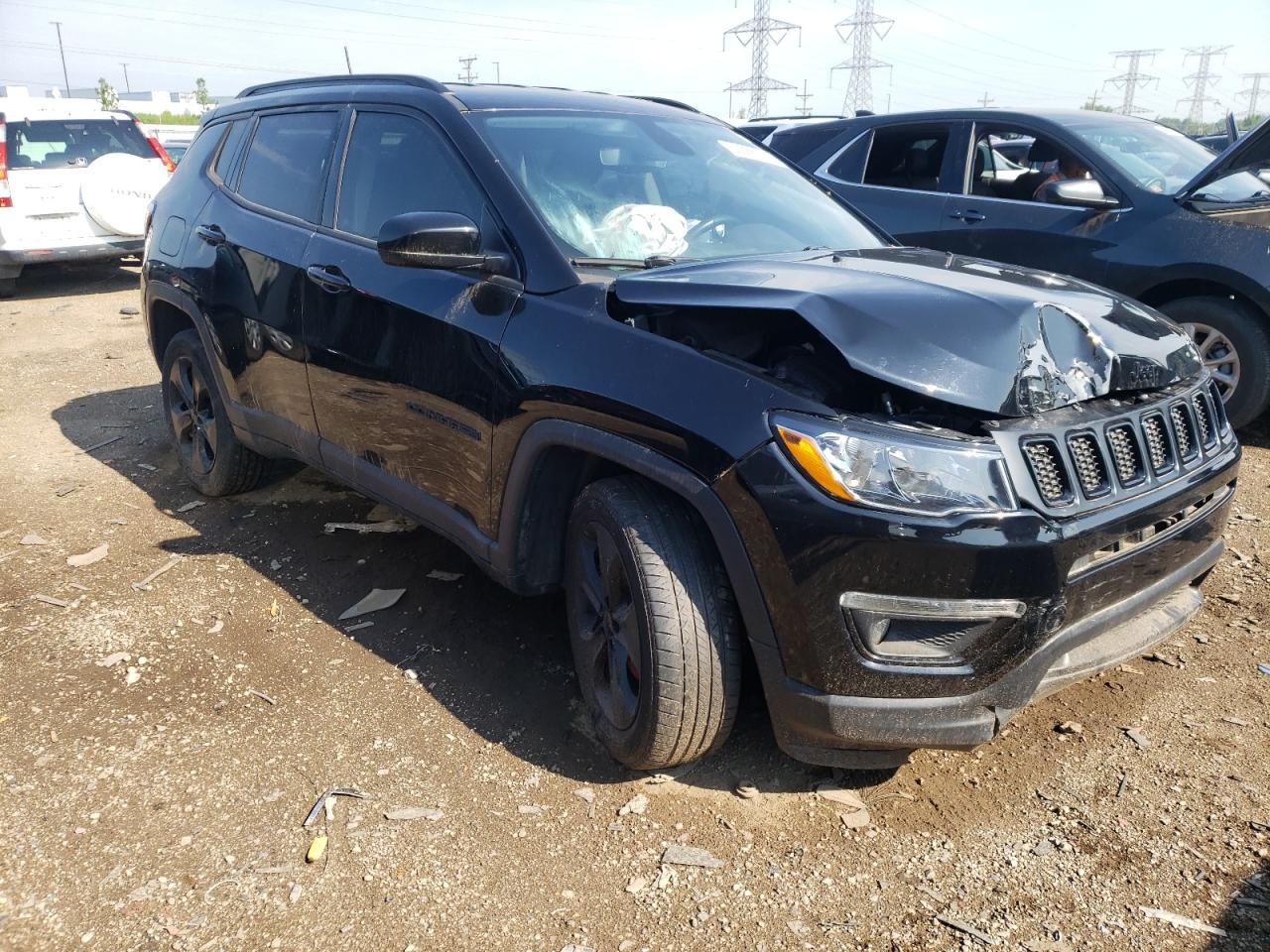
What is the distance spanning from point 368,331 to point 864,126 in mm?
4629

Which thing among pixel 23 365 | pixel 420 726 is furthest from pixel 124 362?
pixel 420 726

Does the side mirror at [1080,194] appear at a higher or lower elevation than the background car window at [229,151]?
lower

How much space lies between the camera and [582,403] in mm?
2566

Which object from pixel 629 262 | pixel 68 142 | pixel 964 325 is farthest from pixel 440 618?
pixel 68 142

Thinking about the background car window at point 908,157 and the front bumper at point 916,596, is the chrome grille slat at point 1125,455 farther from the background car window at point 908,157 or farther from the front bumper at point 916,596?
the background car window at point 908,157

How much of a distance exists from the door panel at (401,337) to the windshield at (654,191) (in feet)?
0.74

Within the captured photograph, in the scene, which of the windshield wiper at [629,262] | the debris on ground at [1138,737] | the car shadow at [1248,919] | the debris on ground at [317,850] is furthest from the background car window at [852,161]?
the debris on ground at [317,850]

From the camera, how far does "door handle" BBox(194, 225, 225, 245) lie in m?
4.23

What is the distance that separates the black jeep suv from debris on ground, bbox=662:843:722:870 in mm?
221

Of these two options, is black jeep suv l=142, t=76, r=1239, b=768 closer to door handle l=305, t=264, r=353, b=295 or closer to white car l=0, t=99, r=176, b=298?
door handle l=305, t=264, r=353, b=295

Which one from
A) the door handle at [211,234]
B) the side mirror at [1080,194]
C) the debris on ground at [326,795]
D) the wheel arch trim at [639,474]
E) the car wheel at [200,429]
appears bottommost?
the debris on ground at [326,795]

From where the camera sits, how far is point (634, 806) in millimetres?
2615

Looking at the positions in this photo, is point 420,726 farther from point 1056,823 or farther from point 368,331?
point 1056,823

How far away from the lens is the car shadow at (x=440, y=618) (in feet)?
9.25
